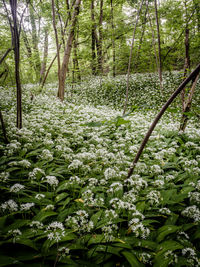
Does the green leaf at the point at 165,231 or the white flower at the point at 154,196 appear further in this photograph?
the white flower at the point at 154,196

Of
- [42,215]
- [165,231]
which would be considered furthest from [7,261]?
[165,231]

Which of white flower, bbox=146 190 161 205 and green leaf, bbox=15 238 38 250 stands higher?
white flower, bbox=146 190 161 205

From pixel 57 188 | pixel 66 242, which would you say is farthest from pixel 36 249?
pixel 57 188

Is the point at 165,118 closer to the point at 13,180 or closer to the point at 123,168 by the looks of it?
the point at 123,168

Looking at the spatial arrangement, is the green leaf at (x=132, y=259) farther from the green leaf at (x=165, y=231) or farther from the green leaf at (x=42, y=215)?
the green leaf at (x=42, y=215)

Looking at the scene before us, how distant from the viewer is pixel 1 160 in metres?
3.00

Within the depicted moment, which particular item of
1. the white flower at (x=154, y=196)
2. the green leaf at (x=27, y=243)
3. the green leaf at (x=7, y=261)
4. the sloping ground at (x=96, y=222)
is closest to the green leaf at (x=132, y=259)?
the sloping ground at (x=96, y=222)

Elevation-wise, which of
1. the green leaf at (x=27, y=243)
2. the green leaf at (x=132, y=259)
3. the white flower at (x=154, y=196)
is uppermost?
the white flower at (x=154, y=196)

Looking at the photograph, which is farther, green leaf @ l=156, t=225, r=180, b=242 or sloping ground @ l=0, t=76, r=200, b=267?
green leaf @ l=156, t=225, r=180, b=242

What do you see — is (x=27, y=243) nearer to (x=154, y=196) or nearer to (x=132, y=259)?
(x=132, y=259)

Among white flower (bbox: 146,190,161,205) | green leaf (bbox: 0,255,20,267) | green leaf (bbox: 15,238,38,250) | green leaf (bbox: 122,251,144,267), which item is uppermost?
white flower (bbox: 146,190,161,205)

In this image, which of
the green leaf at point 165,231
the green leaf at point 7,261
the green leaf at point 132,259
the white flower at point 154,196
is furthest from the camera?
the white flower at point 154,196

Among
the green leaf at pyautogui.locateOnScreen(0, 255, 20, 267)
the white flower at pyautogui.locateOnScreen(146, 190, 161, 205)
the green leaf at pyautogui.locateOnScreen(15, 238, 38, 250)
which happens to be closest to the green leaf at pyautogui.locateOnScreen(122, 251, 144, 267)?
the white flower at pyautogui.locateOnScreen(146, 190, 161, 205)

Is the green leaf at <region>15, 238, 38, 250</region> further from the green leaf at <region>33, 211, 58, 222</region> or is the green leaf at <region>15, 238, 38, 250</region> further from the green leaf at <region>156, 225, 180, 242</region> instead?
the green leaf at <region>156, 225, 180, 242</region>
